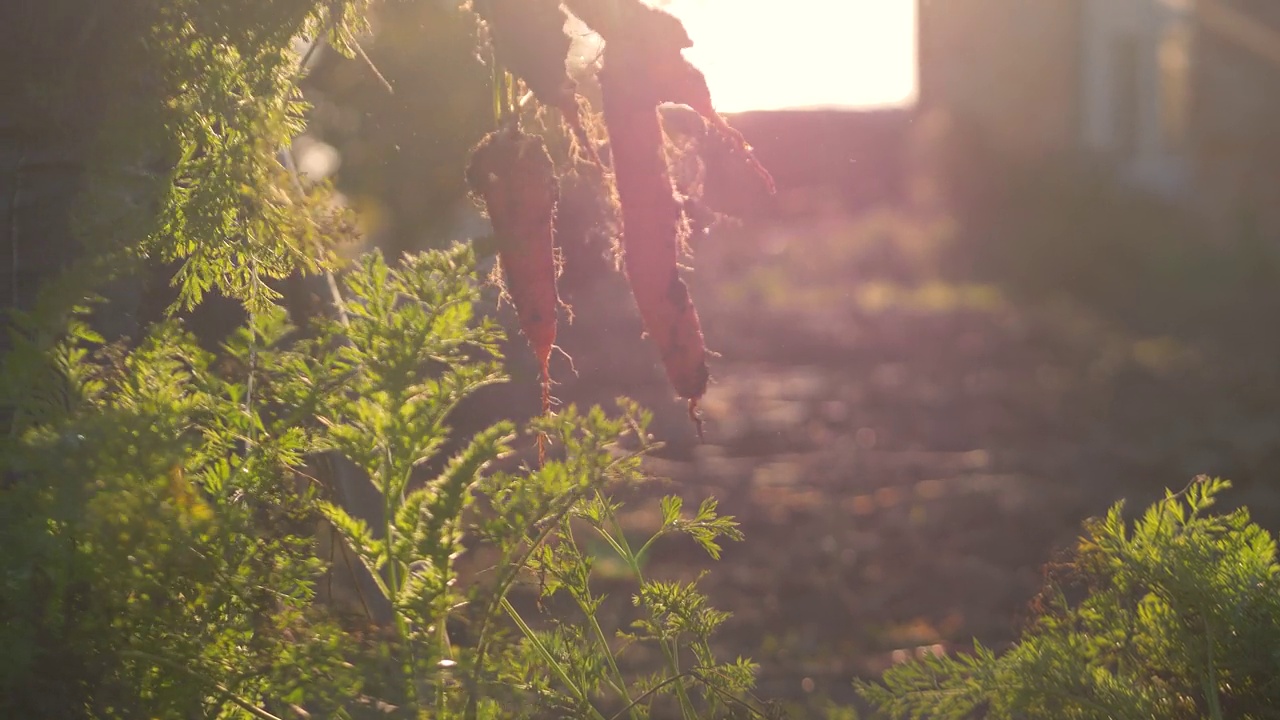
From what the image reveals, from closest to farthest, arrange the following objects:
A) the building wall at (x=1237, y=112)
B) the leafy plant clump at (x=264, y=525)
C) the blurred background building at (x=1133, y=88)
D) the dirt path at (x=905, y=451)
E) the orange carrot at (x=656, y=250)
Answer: the leafy plant clump at (x=264, y=525), the orange carrot at (x=656, y=250), the dirt path at (x=905, y=451), the building wall at (x=1237, y=112), the blurred background building at (x=1133, y=88)

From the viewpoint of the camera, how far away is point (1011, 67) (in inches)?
857

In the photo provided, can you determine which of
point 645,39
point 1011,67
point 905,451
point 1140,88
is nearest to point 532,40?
point 645,39

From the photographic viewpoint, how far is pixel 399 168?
8.04ft

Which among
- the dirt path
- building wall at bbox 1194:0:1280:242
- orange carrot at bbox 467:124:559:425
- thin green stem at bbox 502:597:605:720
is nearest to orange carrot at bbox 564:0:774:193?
orange carrot at bbox 467:124:559:425

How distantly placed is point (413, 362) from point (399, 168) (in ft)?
2.77

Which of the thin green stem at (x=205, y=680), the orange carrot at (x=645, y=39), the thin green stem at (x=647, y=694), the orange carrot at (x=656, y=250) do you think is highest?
the orange carrot at (x=645, y=39)

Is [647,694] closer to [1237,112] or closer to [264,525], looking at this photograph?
[264,525]

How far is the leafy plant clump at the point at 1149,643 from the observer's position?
1.74 metres

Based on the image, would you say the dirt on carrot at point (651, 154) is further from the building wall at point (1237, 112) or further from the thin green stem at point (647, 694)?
the building wall at point (1237, 112)

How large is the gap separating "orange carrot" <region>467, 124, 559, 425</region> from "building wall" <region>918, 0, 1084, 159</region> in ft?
63.5

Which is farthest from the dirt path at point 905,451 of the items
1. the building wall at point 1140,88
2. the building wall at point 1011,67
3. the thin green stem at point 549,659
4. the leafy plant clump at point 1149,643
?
the building wall at point 1011,67

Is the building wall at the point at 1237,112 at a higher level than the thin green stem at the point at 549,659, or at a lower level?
lower

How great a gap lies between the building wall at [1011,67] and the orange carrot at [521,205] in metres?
19.4

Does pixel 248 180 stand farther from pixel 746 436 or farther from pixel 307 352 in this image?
pixel 746 436
